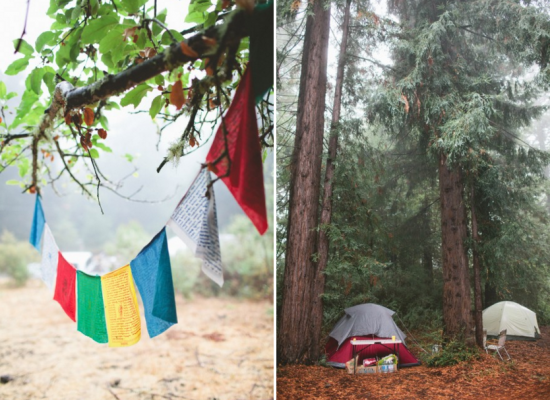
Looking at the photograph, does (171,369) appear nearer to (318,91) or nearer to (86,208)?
(86,208)

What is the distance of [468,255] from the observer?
2104 mm

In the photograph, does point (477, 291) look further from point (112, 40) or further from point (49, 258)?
point (49, 258)

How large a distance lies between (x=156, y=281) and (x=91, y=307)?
0.58 m

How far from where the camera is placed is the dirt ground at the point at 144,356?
503 cm

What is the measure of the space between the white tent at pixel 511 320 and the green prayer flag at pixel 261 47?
60.2 inches

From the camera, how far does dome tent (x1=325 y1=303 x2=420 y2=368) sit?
2113 mm

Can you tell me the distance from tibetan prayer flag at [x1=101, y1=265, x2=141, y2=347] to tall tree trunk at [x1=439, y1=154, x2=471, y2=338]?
4.73 feet

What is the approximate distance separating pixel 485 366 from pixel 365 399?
0.57 metres

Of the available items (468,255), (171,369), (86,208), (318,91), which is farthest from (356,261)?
(86,208)

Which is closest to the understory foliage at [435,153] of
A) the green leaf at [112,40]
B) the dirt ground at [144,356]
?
the green leaf at [112,40]

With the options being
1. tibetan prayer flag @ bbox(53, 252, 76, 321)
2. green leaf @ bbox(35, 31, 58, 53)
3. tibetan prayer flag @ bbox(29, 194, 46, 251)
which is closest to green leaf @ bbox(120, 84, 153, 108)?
green leaf @ bbox(35, 31, 58, 53)

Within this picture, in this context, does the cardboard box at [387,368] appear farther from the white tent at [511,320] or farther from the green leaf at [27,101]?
the green leaf at [27,101]

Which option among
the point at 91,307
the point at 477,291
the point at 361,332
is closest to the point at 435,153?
the point at 477,291

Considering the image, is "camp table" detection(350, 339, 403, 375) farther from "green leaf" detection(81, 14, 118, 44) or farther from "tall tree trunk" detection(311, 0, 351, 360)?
"green leaf" detection(81, 14, 118, 44)
